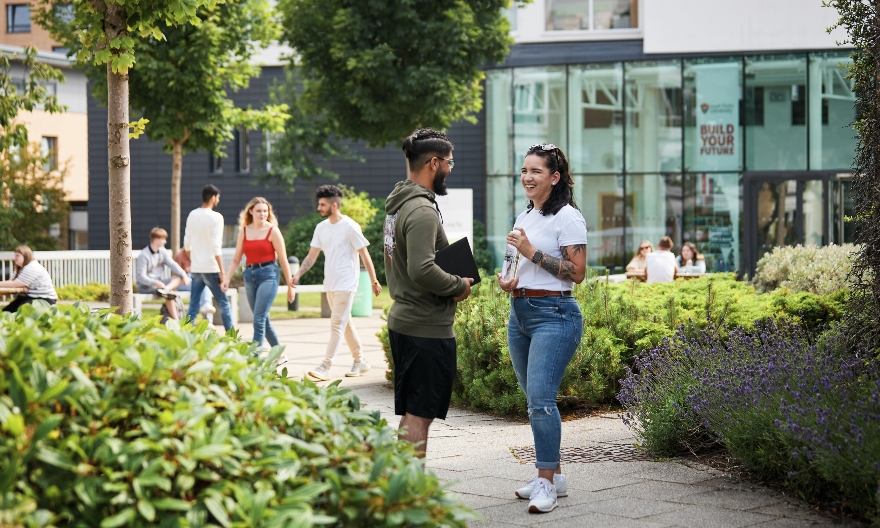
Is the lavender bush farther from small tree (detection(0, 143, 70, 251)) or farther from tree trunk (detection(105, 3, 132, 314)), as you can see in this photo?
small tree (detection(0, 143, 70, 251))

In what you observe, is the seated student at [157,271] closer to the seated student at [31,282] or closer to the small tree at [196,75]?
the seated student at [31,282]

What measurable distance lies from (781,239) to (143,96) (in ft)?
48.8

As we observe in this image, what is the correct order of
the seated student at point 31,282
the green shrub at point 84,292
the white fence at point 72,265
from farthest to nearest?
the white fence at point 72,265, the green shrub at point 84,292, the seated student at point 31,282

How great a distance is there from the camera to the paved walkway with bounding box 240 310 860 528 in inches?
191

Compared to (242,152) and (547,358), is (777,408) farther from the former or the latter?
(242,152)

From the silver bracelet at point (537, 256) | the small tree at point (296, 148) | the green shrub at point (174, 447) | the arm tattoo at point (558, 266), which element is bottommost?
the green shrub at point (174, 447)

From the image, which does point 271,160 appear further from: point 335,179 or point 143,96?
point 143,96

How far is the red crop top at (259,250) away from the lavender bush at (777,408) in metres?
4.96

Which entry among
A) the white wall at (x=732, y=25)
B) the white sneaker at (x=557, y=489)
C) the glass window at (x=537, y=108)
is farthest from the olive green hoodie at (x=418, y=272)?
the white wall at (x=732, y=25)

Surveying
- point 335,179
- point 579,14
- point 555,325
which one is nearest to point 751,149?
point 579,14

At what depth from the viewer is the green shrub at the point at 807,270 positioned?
12.2m

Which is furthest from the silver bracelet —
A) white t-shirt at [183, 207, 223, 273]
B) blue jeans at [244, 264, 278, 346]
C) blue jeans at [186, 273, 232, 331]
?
white t-shirt at [183, 207, 223, 273]

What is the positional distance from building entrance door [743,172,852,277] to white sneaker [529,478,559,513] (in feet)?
69.1

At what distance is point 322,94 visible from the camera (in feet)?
73.7
